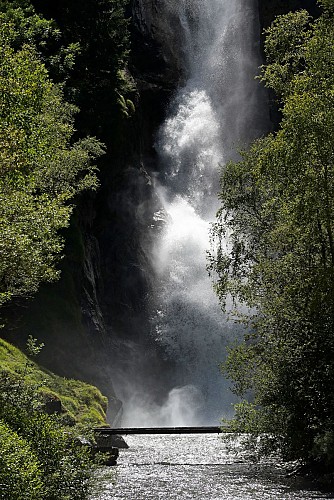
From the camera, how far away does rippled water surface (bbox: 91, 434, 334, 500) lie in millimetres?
12906

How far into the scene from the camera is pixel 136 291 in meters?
40.3

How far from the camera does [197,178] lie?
4900 cm

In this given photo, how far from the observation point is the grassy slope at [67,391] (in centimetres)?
1998

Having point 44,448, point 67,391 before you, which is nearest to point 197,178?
point 67,391

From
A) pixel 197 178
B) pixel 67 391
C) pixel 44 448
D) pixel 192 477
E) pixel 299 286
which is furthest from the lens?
pixel 197 178

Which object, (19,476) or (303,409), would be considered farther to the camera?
(303,409)

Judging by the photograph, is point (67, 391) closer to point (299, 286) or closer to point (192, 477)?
point (192, 477)

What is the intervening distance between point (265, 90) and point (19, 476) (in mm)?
47834

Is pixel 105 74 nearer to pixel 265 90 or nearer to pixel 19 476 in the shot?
pixel 265 90

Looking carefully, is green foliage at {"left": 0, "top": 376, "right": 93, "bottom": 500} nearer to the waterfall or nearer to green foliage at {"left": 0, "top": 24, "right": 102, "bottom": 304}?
green foliage at {"left": 0, "top": 24, "right": 102, "bottom": 304}

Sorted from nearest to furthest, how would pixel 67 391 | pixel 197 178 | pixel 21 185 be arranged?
pixel 21 185 < pixel 67 391 < pixel 197 178

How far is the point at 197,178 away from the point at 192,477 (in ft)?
117

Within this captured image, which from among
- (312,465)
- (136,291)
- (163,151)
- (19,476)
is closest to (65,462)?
(19,476)

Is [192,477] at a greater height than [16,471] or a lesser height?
greater
